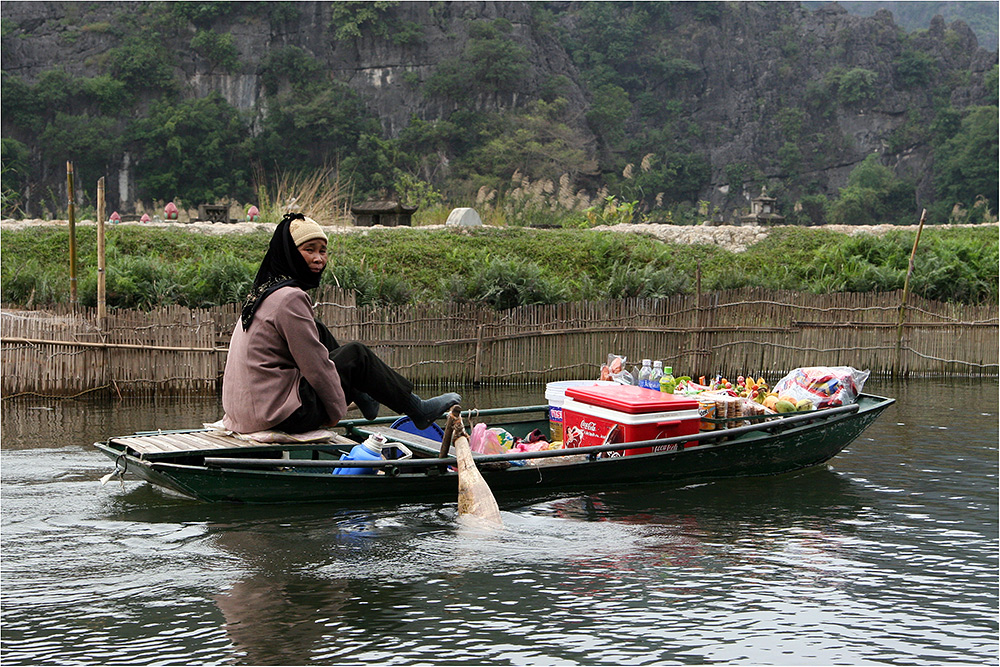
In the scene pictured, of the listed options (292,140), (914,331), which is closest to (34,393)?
(914,331)

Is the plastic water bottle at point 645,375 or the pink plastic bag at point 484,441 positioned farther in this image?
the plastic water bottle at point 645,375

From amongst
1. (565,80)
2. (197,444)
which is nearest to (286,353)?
(197,444)

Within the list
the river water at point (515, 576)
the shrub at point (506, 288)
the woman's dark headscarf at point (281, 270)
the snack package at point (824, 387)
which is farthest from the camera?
the shrub at point (506, 288)

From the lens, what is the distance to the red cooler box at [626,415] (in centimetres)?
830

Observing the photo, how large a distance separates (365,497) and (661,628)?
9.41 ft

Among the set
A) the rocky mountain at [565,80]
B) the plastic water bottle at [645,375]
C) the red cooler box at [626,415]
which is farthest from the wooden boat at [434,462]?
the rocky mountain at [565,80]

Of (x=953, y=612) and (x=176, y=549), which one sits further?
(x=176, y=549)

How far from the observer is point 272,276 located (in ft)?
23.7

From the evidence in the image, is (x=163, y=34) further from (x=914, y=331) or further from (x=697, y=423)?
(x=697, y=423)

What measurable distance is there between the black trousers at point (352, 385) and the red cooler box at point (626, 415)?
169 cm

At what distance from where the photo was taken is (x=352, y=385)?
758 centimetres

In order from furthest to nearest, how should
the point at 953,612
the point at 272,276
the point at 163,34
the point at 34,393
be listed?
the point at 163,34 → the point at 34,393 → the point at 272,276 → the point at 953,612

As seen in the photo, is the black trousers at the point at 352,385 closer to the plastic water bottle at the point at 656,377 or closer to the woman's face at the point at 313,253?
the woman's face at the point at 313,253

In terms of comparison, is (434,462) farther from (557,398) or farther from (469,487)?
(557,398)
